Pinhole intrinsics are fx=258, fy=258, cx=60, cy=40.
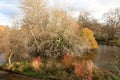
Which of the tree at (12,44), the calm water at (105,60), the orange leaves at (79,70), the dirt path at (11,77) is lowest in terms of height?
the calm water at (105,60)

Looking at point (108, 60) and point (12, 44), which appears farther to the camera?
point (108, 60)

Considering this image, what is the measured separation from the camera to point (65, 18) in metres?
28.4

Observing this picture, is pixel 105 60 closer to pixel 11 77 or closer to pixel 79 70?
pixel 79 70

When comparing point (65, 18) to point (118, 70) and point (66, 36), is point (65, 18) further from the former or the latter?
point (118, 70)

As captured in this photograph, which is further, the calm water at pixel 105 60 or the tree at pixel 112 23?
the tree at pixel 112 23

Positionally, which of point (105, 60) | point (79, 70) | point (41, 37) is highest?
point (41, 37)

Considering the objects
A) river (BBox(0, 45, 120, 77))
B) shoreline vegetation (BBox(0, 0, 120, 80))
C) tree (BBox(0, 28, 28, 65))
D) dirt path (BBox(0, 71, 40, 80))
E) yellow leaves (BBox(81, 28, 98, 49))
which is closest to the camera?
dirt path (BBox(0, 71, 40, 80))

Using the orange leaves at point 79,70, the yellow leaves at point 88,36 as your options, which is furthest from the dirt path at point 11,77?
the yellow leaves at point 88,36

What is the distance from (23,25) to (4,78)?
984 cm

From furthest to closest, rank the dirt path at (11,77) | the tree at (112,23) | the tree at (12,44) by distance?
1. the tree at (112,23)
2. the tree at (12,44)
3. the dirt path at (11,77)

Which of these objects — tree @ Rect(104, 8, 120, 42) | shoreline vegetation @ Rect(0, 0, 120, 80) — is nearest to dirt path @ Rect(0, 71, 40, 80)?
shoreline vegetation @ Rect(0, 0, 120, 80)

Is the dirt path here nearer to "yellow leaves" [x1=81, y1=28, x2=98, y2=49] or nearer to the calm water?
the calm water

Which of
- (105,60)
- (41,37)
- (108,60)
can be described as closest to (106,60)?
(105,60)

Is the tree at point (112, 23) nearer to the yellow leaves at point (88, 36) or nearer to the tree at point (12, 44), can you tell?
the yellow leaves at point (88, 36)
